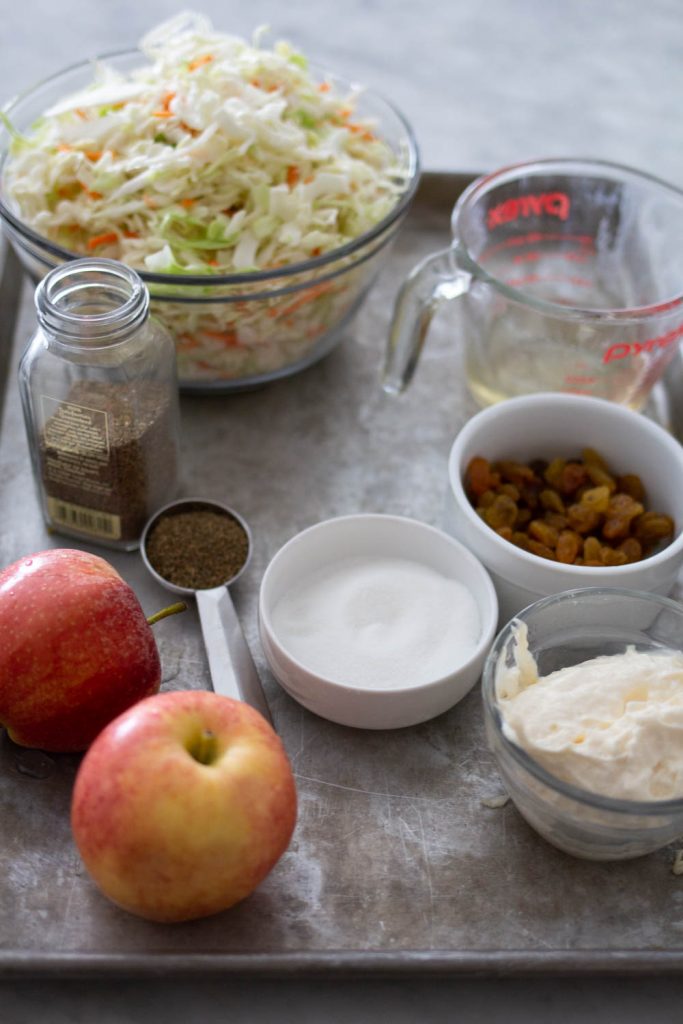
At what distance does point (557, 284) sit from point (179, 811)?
1.01 meters

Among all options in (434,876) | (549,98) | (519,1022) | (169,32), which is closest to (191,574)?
(434,876)

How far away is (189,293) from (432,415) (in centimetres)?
36

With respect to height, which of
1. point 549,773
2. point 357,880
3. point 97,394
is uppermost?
point 97,394

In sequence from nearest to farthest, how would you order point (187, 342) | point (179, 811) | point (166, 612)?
point (179, 811) < point (166, 612) < point (187, 342)

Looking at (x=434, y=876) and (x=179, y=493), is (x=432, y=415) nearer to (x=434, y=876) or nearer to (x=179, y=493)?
(x=179, y=493)

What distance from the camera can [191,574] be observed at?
1.14 metres

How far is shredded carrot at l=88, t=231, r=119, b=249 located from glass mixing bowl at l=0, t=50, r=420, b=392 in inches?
2.3

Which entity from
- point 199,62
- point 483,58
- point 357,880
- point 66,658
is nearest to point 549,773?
point 357,880

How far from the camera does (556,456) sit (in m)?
1.25

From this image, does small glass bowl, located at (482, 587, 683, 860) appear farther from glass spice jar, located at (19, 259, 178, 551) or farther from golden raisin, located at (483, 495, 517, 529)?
glass spice jar, located at (19, 259, 178, 551)

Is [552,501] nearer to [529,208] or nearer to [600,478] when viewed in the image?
[600,478]

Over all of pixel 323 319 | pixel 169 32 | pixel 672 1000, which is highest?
pixel 169 32

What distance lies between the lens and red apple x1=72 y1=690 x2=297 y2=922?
A: 80cm

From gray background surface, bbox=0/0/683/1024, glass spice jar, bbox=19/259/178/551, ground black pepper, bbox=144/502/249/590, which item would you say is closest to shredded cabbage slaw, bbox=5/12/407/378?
glass spice jar, bbox=19/259/178/551
